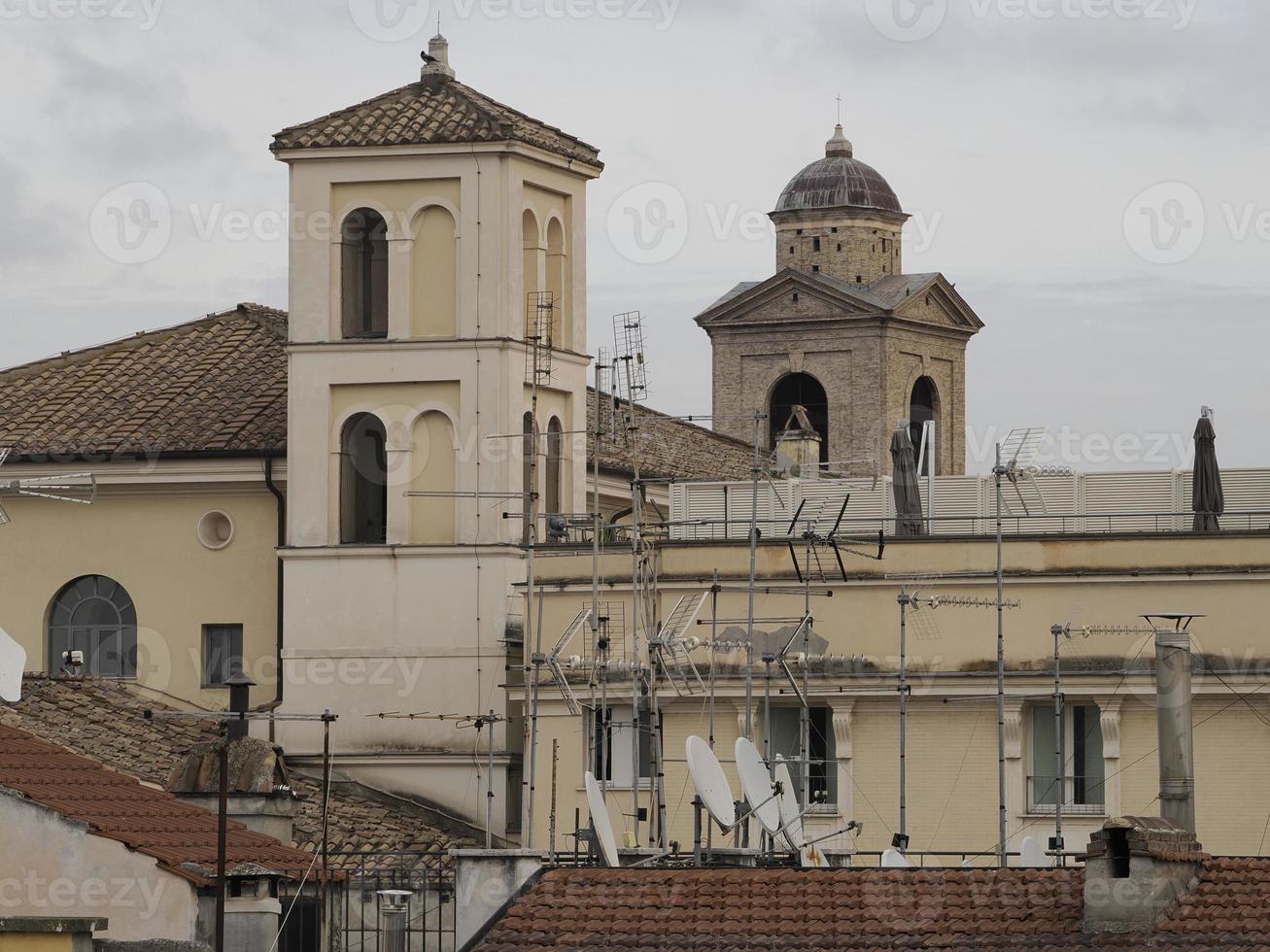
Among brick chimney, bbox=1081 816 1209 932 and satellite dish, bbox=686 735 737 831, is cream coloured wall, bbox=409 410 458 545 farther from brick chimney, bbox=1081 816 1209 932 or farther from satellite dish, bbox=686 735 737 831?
brick chimney, bbox=1081 816 1209 932

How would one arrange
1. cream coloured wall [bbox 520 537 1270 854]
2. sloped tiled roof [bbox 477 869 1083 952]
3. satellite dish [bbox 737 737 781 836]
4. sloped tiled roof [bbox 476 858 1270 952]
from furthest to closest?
cream coloured wall [bbox 520 537 1270 854] < satellite dish [bbox 737 737 781 836] < sloped tiled roof [bbox 477 869 1083 952] < sloped tiled roof [bbox 476 858 1270 952]

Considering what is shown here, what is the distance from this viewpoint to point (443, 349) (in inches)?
2083

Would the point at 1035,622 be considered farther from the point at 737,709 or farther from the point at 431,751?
the point at 431,751

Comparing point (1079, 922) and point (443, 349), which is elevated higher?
point (443, 349)

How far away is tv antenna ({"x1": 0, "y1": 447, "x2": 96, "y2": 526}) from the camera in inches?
1548

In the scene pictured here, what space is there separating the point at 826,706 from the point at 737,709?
130 cm

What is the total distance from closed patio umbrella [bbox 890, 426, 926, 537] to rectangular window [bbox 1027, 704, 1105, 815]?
13.2 ft

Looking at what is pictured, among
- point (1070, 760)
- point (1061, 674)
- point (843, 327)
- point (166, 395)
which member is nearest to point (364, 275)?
point (166, 395)

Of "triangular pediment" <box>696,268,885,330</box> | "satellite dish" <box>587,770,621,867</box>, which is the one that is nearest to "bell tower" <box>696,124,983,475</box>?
"triangular pediment" <box>696,268,885,330</box>

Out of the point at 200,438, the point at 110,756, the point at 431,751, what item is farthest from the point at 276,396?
the point at 110,756

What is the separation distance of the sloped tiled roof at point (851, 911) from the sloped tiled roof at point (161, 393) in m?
20.3

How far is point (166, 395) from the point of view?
55750 mm

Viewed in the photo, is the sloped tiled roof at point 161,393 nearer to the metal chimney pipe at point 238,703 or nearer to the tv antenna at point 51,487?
the tv antenna at point 51,487

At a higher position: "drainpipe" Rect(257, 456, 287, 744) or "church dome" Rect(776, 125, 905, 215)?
"church dome" Rect(776, 125, 905, 215)
